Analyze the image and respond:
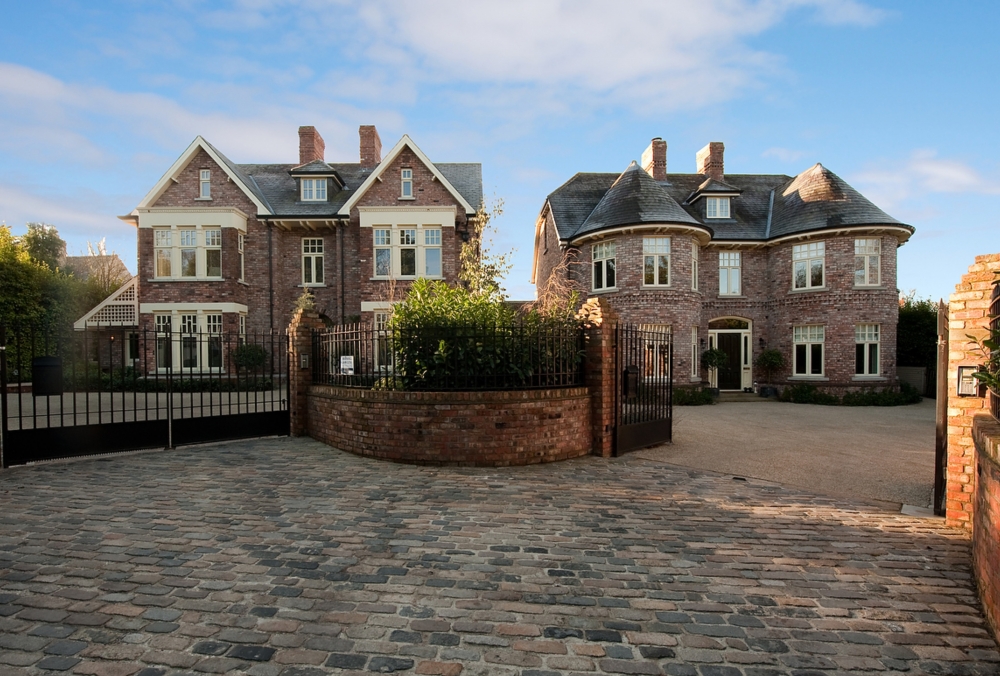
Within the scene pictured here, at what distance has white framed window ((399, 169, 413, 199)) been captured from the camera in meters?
20.6

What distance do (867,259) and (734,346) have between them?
5864 mm

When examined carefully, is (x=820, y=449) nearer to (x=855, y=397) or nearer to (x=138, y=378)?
(x=855, y=397)

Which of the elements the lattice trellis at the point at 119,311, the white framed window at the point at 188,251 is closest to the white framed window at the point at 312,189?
the white framed window at the point at 188,251

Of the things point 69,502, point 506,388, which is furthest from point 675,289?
point 69,502

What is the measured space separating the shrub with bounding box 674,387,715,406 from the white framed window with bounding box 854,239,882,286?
752 centimetres

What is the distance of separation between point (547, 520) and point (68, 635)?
393 centimetres

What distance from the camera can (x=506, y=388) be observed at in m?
7.93

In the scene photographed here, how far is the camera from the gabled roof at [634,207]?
19031 millimetres

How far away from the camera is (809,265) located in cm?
1994

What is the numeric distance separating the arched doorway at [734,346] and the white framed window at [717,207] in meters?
4.90

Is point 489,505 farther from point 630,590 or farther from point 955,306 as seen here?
point 955,306

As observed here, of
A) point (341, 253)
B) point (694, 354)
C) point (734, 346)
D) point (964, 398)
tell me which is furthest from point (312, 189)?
point (964, 398)

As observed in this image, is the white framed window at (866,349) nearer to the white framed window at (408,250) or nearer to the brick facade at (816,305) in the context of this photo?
the brick facade at (816,305)

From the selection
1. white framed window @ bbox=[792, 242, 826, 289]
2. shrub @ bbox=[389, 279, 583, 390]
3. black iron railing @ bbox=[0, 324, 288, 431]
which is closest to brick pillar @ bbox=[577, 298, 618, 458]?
shrub @ bbox=[389, 279, 583, 390]
